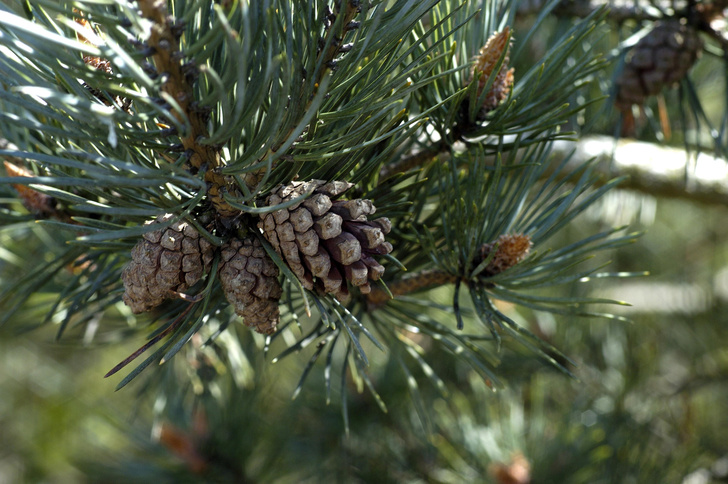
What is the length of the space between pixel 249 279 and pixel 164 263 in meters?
0.06

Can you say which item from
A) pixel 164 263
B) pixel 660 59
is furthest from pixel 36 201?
pixel 660 59

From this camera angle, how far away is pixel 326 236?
419 millimetres

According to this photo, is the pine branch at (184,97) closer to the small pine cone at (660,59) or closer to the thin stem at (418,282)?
the thin stem at (418,282)

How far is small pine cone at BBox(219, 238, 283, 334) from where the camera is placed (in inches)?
17.4

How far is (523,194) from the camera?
1.93 feet

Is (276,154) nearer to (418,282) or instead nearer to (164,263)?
(164,263)

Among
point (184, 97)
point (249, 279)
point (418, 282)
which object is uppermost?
point (184, 97)

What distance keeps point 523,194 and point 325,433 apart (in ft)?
2.45

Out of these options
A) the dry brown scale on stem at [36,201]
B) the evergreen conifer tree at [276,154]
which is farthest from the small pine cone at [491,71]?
the dry brown scale on stem at [36,201]

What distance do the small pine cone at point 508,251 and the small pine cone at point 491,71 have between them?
13cm

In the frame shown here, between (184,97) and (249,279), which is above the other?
(184,97)

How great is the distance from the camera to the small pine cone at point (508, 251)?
0.52 meters

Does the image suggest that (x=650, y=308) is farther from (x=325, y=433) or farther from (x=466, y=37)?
(x=466, y=37)

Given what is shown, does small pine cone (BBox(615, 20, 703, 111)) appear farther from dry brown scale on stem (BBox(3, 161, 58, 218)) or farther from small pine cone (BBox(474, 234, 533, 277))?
dry brown scale on stem (BBox(3, 161, 58, 218))
